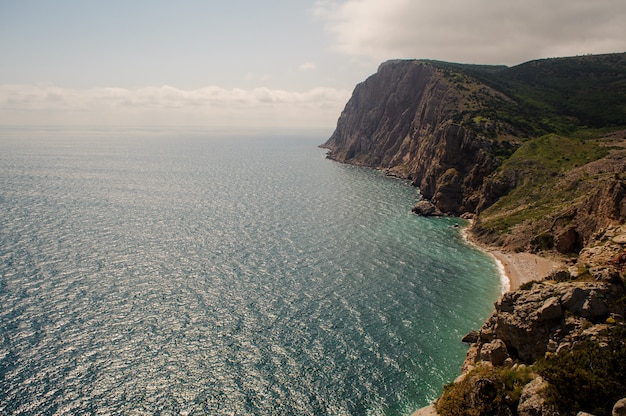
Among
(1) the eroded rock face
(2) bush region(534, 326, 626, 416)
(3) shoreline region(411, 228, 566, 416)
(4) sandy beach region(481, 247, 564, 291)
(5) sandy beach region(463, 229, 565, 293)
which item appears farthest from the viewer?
(4) sandy beach region(481, 247, 564, 291)

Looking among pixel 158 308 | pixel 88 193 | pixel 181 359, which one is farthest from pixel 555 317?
Result: pixel 88 193

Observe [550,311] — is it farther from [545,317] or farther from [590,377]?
[590,377]

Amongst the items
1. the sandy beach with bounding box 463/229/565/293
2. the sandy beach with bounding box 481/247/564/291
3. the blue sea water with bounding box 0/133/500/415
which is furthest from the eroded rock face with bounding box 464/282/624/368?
the sandy beach with bounding box 481/247/564/291

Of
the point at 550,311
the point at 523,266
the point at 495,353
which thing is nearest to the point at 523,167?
the point at 523,266

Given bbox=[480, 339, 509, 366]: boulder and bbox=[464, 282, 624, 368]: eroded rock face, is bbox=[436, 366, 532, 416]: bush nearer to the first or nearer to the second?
bbox=[464, 282, 624, 368]: eroded rock face

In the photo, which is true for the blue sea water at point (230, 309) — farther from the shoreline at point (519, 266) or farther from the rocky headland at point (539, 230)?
the rocky headland at point (539, 230)

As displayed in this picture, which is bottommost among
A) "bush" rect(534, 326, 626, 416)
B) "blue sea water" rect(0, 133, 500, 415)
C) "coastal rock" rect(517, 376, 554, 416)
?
Answer: "blue sea water" rect(0, 133, 500, 415)
